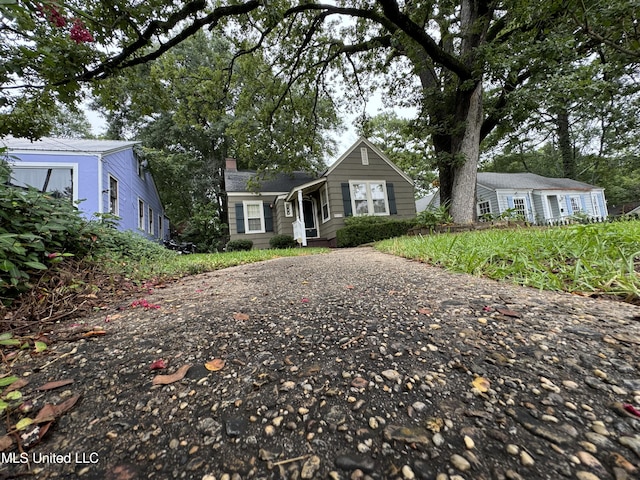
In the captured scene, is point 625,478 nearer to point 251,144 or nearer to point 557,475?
point 557,475

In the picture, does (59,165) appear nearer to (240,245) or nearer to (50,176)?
(50,176)

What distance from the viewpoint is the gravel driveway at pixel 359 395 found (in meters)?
0.63

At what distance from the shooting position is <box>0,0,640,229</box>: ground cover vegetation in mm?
2916

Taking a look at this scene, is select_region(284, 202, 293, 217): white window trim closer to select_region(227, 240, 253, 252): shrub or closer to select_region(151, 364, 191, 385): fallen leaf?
select_region(227, 240, 253, 252): shrub

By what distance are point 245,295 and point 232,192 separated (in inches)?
436

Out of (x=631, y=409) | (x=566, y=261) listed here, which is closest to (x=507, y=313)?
(x=631, y=409)

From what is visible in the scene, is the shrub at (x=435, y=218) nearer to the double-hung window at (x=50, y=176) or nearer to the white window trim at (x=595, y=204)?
the double-hung window at (x=50, y=176)

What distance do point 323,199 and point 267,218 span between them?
3278mm

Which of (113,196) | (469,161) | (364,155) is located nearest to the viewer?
(469,161)

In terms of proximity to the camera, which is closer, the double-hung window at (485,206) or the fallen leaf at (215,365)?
the fallen leaf at (215,365)

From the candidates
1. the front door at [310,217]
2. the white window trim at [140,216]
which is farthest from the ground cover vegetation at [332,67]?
the white window trim at [140,216]

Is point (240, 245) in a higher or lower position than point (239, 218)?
lower

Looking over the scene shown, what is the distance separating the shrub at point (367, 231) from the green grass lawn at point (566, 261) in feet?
19.3

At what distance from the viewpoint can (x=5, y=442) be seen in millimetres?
751
